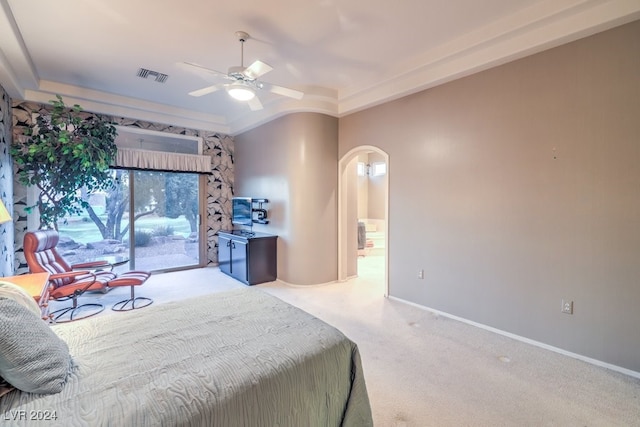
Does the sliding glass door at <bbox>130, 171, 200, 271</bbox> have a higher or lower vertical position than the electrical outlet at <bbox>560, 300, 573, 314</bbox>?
higher

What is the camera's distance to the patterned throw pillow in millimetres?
1115

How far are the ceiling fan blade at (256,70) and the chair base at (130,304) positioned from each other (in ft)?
11.0

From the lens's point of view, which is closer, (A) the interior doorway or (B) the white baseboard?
(B) the white baseboard

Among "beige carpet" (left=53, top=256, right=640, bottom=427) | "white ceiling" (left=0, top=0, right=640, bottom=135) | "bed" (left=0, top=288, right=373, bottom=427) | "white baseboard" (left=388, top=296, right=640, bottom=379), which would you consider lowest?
"beige carpet" (left=53, top=256, right=640, bottom=427)

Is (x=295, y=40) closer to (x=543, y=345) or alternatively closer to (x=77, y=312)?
(x=543, y=345)

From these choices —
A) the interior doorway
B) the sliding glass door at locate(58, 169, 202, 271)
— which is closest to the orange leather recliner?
the sliding glass door at locate(58, 169, 202, 271)

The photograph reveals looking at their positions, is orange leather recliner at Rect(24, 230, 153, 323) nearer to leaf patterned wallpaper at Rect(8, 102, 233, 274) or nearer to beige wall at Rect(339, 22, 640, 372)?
leaf patterned wallpaper at Rect(8, 102, 233, 274)

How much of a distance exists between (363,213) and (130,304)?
22.9ft

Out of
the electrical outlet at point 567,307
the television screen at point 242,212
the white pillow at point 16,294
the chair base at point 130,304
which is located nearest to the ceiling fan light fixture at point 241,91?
the white pillow at point 16,294

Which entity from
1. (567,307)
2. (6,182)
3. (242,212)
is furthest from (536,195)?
(6,182)

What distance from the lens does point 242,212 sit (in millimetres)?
5719

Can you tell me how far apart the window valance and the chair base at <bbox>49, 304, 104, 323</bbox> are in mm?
2427

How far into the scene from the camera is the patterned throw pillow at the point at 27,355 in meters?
1.12

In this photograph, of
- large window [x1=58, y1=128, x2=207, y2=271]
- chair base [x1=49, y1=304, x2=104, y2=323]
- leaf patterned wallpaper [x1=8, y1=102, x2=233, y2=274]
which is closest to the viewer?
chair base [x1=49, y1=304, x2=104, y2=323]
